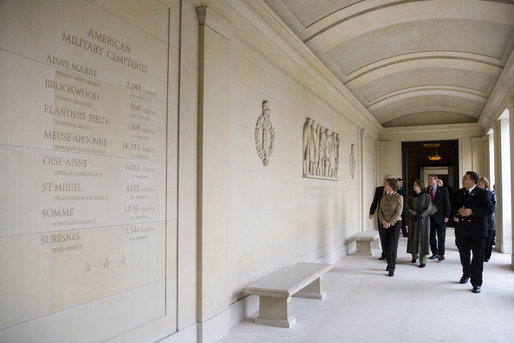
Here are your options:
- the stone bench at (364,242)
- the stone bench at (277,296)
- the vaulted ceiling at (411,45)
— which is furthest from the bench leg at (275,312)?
the stone bench at (364,242)

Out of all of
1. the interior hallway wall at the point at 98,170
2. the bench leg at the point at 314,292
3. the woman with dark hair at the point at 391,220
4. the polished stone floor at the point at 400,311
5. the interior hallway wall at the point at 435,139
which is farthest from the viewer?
the interior hallway wall at the point at 435,139

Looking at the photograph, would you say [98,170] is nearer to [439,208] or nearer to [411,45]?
[411,45]

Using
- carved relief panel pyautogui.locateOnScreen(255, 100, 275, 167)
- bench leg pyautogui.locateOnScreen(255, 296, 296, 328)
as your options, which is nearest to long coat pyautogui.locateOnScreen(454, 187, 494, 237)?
carved relief panel pyautogui.locateOnScreen(255, 100, 275, 167)

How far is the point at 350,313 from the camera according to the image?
5.84 metres

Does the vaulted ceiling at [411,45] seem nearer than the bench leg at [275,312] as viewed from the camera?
No

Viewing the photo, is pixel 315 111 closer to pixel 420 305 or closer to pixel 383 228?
pixel 383 228

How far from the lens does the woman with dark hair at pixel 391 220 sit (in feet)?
27.6

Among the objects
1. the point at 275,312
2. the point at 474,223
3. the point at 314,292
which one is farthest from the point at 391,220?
the point at 275,312

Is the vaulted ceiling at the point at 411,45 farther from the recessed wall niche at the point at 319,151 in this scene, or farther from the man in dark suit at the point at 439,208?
the man in dark suit at the point at 439,208

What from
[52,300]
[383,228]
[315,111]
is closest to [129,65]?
[52,300]

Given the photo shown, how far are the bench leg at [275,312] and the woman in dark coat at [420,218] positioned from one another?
5.09 meters

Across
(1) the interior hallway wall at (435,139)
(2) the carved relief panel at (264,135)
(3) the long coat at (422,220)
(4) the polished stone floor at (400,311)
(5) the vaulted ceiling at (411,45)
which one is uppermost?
(5) the vaulted ceiling at (411,45)

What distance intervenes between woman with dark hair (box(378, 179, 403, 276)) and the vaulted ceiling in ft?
9.40

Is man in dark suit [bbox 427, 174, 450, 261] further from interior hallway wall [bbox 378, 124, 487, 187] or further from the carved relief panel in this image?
interior hallway wall [bbox 378, 124, 487, 187]
